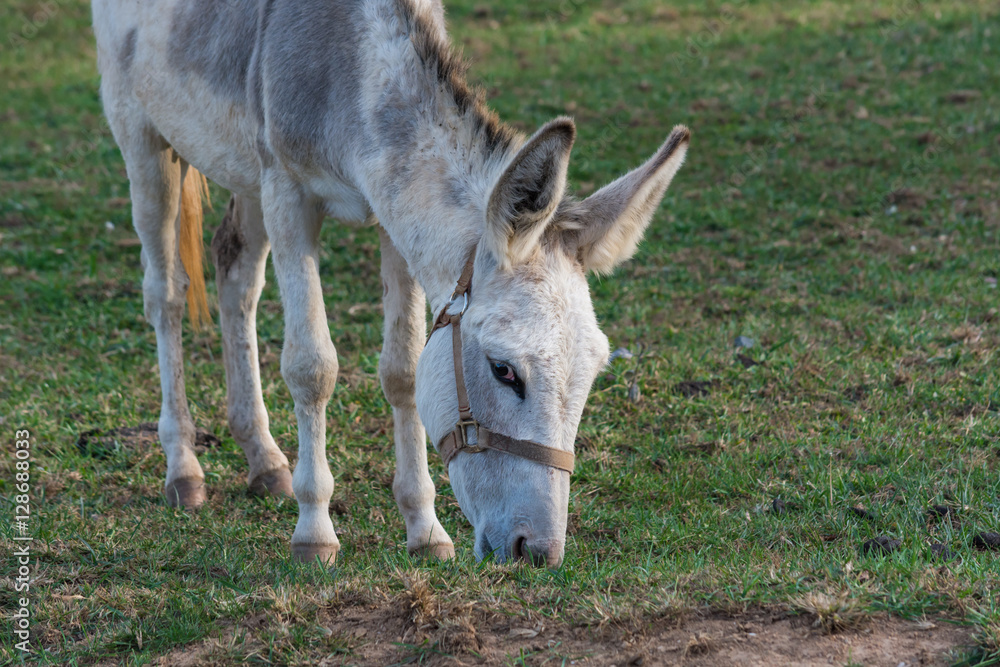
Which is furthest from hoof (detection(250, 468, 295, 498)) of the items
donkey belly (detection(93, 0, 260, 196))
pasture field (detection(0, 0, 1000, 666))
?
donkey belly (detection(93, 0, 260, 196))

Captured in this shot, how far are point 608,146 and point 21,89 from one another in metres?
7.56

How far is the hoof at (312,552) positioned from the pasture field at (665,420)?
4.8 inches

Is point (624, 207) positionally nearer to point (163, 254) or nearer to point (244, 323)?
point (244, 323)

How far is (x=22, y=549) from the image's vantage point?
337 cm

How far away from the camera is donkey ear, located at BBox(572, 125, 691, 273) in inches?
113

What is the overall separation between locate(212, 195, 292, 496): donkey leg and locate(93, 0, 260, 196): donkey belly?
48 centimetres

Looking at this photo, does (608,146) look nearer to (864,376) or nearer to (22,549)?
(864,376)

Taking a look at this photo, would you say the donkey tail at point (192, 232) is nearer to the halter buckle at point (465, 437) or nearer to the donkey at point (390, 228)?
the donkey at point (390, 228)

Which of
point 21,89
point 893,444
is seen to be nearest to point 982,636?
point 893,444

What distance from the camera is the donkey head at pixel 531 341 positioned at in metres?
2.65

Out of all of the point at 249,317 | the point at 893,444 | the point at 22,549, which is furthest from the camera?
the point at 249,317
